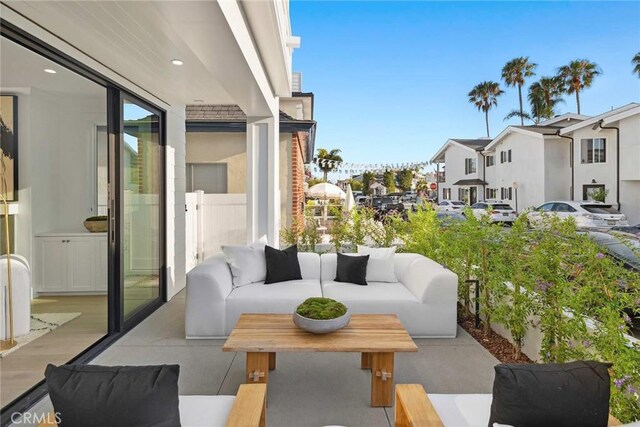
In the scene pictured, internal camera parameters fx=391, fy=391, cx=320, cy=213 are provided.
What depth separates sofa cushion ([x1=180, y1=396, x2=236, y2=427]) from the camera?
1.86m

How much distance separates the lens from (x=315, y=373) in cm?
339

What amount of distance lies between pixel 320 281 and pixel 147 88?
128 inches

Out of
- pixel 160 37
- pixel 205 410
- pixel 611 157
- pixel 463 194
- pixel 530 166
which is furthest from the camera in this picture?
pixel 463 194

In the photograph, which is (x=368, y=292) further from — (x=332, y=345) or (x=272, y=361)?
(x=332, y=345)

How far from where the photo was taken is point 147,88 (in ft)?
16.1

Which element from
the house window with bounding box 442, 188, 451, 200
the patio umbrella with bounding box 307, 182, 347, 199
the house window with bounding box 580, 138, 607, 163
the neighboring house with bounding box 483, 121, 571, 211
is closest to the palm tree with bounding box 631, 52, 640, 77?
the neighboring house with bounding box 483, 121, 571, 211

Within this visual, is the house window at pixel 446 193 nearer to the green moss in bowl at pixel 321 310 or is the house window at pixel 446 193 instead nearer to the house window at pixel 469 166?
the house window at pixel 469 166

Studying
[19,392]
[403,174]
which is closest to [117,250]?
[19,392]

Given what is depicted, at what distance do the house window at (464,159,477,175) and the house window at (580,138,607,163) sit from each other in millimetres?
8675

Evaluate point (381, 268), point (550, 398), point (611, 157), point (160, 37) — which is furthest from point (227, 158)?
point (611, 157)

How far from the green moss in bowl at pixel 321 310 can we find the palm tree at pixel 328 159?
98.1ft

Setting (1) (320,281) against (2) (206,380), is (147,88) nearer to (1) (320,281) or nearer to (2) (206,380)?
(1) (320,281)

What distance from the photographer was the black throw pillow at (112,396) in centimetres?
144

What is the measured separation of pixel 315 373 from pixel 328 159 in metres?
30.8
